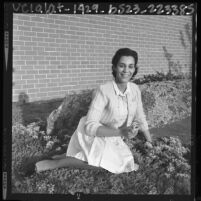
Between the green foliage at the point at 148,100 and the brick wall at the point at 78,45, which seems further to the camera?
the green foliage at the point at 148,100

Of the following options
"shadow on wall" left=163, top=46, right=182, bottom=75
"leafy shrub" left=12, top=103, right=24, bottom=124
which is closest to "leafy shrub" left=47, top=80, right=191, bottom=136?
"shadow on wall" left=163, top=46, right=182, bottom=75

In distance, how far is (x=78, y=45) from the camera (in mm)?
3768

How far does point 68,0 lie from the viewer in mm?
3762

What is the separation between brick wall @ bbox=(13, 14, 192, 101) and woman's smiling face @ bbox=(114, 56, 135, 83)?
11cm

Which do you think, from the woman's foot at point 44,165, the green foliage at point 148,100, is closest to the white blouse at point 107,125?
the green foliage at point 148,100

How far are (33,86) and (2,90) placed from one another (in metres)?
0.37

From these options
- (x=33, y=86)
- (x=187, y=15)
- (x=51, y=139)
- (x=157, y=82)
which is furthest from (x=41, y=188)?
(x=187, y=15)

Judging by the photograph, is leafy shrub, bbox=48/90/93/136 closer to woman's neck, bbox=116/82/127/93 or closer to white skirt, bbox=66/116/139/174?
white skirt, bbox=66/116/139/174

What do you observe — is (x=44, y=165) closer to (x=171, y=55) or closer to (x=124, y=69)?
(x=124, y=69)

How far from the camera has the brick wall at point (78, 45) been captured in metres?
3.74

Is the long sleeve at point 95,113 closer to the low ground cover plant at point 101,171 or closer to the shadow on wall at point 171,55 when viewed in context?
the low ground cover plant at point 101,171

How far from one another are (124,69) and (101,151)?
0.95 metres

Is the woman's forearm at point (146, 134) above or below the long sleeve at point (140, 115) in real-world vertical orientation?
below

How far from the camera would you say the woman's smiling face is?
3.77 m
